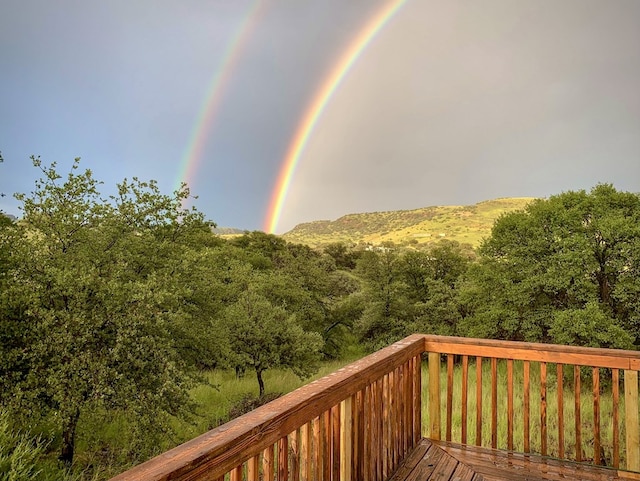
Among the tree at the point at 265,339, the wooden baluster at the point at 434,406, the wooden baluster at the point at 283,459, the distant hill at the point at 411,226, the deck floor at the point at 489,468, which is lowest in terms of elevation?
the tree at the point at 265,339

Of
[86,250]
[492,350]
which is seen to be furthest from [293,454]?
[86,250]

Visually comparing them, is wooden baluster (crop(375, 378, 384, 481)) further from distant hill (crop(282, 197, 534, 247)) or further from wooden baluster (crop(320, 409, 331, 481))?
distant hill (crop(282, 197, 534, 247))

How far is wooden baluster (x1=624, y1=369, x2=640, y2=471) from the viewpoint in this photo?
8.09 ft

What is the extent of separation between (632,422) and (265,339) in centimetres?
1111

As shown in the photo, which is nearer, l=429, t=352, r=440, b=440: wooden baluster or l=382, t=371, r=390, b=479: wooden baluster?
l=382, t=371, r=390, b=479: wooden baluster

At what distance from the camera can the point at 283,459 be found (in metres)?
1.39

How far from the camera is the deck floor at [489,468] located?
8.06ft

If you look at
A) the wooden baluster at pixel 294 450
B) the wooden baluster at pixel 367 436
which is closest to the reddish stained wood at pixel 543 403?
the wooden baluster at pixel 367 436

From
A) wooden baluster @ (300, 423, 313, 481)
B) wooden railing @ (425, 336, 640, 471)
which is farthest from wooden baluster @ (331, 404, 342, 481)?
wooden railing @ (425, 336, 640, 471)

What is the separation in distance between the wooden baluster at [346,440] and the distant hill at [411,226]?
1293 inches

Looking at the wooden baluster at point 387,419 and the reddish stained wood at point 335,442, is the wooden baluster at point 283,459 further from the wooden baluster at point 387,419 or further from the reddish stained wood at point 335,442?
the wooden baluster at point 387,419

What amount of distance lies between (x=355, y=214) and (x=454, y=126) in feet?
104

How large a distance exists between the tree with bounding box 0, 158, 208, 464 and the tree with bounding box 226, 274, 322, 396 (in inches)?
175

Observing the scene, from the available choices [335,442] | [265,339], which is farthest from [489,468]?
[265,339]
